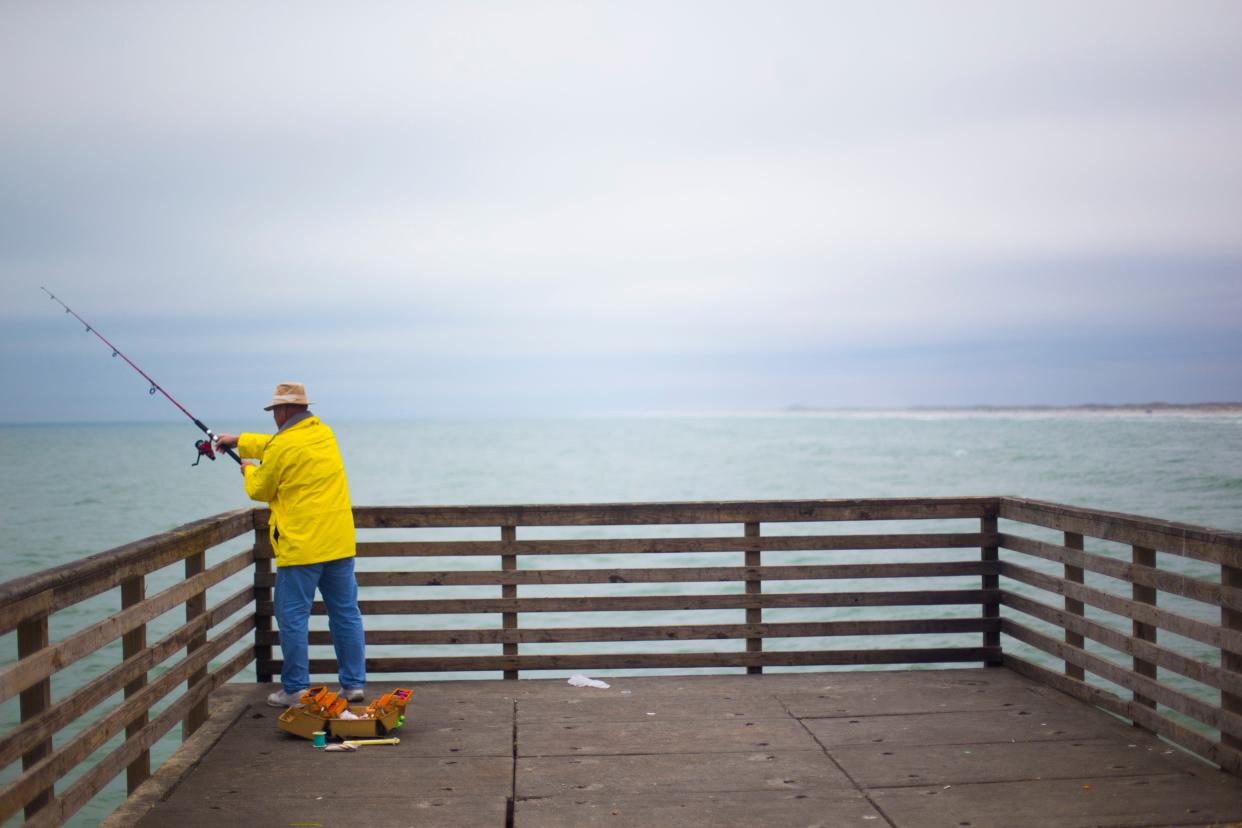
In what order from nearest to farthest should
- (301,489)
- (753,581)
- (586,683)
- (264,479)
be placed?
(264,479)
(301,489)
(586,683)
(753,581)

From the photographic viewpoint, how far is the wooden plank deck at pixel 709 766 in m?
3.83

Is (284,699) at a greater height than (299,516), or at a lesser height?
lesser

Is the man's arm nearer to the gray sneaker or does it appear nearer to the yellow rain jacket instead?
the yellow rain jacket

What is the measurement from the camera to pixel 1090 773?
420 centimetres

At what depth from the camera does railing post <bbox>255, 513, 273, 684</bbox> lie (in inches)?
234

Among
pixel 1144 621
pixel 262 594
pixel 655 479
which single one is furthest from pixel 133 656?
pixel 655 479

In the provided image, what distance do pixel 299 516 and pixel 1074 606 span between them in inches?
163

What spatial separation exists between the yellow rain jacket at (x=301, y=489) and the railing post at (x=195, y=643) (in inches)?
15.7

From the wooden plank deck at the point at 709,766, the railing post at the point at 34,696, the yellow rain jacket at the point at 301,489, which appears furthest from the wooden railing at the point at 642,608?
the yellow rain jacket at the point at 301,489

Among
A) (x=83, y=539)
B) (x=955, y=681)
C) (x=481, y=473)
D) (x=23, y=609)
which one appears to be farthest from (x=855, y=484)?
(x=23, y=609)

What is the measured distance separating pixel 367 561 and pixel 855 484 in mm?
26880

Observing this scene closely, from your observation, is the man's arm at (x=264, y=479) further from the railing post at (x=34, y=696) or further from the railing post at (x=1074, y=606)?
the railing post at (x=1074, y=606)

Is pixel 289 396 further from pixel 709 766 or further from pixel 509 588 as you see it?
pixel 709 766

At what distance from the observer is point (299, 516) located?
16.7ft
